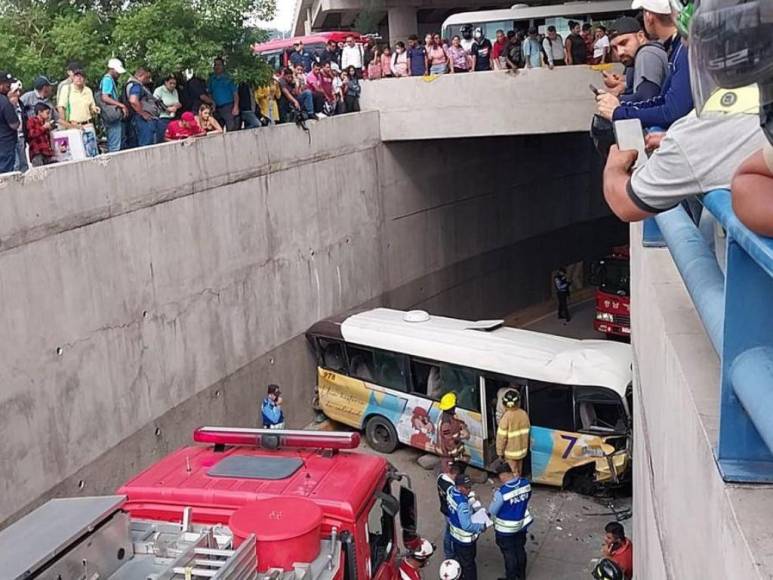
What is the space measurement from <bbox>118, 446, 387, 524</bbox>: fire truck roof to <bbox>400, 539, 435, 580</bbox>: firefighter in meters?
0.74

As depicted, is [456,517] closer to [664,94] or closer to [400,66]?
[664,94]

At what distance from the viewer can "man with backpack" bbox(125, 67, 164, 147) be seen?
12156 millimetres

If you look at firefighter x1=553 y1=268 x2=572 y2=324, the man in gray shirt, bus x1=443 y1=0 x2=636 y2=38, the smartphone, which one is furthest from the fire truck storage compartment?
bus x1=443 y1=0 x2=636 y2=38

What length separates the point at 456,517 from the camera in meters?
8.82

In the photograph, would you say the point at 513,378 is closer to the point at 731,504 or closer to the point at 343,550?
the point at 343,550

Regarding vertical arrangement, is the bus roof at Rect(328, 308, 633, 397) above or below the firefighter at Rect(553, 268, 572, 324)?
above

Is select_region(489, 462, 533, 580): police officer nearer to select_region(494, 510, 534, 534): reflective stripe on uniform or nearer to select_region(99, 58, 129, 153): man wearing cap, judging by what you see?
select_region(494, 510, 534, 534): reflective stripe on uniform

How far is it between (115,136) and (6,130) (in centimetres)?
201

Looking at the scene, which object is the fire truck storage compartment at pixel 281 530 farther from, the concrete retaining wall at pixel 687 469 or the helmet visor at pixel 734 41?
the helmet visor at pixel 734 41

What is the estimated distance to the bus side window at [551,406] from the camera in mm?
11422

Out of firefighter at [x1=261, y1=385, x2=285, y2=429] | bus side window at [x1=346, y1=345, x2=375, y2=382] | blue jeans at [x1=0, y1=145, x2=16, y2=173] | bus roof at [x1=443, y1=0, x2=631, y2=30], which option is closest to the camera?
blue jeans at [x1=0, y1=145, x2=16, y2=173]

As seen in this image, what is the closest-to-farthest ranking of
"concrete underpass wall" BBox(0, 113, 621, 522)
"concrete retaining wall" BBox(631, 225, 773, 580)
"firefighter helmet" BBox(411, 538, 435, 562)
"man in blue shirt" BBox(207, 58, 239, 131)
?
1. "concrete retaining wall" BBox(631, 225, 773, 580)
2. "firefighter helmet" BBox(411, 538, 435, 562)
3. "concrete underpass wall" BBox(0, 113, 621, 522)
4. "man in blue shirt" BBox(207, 58, 239, 131)

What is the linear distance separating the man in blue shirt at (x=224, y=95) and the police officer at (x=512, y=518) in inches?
301

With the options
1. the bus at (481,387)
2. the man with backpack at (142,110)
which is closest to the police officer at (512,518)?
the bus at (481,387)
